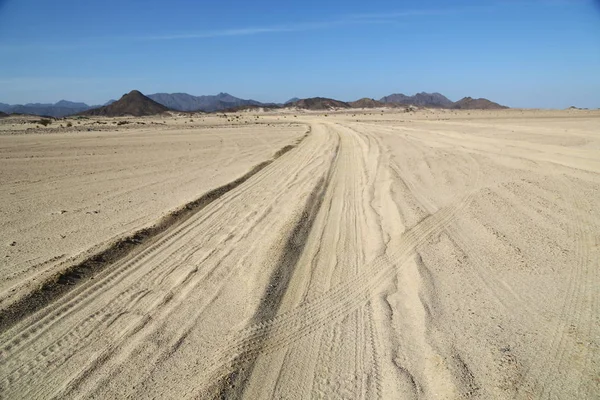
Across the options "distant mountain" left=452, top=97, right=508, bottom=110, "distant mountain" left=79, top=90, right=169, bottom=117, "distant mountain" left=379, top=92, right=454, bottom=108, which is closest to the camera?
"distant mountain" left=79, top=90, right=169, bottom=117

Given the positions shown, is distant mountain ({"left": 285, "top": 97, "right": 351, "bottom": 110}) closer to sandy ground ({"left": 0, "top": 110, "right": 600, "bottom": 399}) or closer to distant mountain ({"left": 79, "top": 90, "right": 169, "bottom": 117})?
distant mountain ({"left": 79, "top": 90, "right": 169, "bottom": 117})

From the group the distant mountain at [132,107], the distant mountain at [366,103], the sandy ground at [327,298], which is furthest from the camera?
the distant mountain at [366,103]

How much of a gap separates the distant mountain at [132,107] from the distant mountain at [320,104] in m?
40.2

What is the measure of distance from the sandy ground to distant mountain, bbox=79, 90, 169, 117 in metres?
81.0

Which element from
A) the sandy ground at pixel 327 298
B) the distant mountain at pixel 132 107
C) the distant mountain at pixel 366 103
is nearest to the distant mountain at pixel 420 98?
the distant mountain at pixel 366 103

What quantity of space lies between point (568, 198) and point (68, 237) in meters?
8.89

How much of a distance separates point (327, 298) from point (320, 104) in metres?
115

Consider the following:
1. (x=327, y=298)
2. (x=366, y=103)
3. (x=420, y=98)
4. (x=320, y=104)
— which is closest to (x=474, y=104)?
(x=366, y=103)

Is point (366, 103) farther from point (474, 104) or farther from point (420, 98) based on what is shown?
point (420, 98)

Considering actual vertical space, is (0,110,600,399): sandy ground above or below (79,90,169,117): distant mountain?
above

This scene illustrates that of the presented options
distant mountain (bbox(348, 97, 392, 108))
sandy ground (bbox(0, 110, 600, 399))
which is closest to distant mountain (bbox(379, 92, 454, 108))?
distant mountain (bbox(348, 97, 392, 108))

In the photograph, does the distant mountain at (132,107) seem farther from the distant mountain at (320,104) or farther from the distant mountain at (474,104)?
the distant mountain at (474,104)

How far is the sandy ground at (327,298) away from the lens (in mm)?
3188

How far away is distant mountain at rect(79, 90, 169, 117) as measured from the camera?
3297 inches
